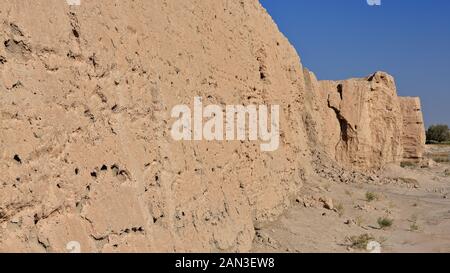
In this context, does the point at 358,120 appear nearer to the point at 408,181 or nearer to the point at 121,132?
the point at 408,181

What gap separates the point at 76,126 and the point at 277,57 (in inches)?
322

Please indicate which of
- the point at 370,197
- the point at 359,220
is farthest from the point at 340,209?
the point at 370,197

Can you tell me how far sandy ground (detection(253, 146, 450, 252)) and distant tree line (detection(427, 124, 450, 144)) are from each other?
35051 mm

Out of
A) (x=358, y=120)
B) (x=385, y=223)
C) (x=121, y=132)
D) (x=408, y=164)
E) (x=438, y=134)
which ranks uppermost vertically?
(x=358, y=120)

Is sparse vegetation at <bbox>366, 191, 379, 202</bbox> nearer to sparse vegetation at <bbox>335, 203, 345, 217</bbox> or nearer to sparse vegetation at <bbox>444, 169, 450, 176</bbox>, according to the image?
sparse vegetation at <bbox>335, 203, 345, 217</bbox>

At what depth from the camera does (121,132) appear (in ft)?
14.4

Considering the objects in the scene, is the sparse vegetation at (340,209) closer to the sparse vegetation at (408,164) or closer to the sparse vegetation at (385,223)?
the sparse vegetation at (385,223)

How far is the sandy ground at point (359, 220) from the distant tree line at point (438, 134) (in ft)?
115

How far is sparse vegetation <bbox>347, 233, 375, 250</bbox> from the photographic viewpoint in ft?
28.7

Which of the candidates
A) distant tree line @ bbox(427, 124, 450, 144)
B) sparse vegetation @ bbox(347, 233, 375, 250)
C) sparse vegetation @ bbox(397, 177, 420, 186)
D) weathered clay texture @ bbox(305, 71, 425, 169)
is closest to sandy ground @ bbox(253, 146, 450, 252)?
sparse vegetation @ bbox(347, 233, 375, 250)

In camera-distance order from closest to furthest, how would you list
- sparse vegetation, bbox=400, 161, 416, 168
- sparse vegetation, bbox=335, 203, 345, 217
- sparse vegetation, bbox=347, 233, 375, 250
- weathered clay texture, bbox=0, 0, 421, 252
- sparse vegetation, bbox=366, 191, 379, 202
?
weathered clay texture, bbox=0, 0, 421, 252, sparse vegetation, bbox=347, 233, 375, 250, sparse vegetation, bbox=335, 203, 345, 217, sparse vegetation, bbox=366, 191, 379, 202, sparse vegetation, bbox=400, 161, 416, 168

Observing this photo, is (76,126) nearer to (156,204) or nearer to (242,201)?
(156,204)

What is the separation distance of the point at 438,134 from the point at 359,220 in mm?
43159

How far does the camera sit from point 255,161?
27.6 ft
